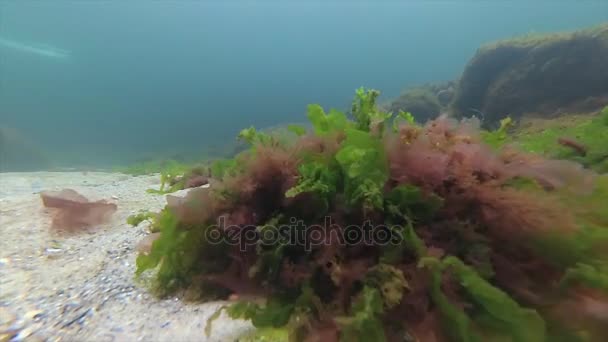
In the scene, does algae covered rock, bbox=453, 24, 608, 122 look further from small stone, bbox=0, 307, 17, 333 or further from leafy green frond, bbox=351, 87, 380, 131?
small stone, bbox=0, 307, 17, 333

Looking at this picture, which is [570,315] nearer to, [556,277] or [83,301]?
[556,277]

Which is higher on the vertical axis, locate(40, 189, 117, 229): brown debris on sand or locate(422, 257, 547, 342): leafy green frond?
locate(40, 189, 117, 229): brown debris on sand

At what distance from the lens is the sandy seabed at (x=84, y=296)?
1705 mm

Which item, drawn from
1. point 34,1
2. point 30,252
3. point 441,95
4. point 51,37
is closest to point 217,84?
point 51,37

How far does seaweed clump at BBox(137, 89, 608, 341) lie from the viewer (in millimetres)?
1425

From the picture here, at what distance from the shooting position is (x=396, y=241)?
1.65 meters

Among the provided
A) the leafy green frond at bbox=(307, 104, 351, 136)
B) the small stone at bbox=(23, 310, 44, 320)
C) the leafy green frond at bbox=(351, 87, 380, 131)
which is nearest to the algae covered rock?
the leafy green frond at bbox=(351, 87, 380, 131)

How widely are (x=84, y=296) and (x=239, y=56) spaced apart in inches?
5040

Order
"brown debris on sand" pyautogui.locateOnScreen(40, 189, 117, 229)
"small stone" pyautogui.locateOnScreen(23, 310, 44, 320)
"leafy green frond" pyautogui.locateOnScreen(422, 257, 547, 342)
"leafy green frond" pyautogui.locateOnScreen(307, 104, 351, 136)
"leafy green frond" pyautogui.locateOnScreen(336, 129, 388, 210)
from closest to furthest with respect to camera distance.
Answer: "leafy green frond" pyautogui.locateOnScreen(422, 257, 547, 342) < "leafy green frond" pyautogui.locateOnScreen(336, 129, 388, 210) < "small stone" pyautogui.locateOnScreen(23, 310, 44, 320) < "leafy green frond" pyautogui.locateOnScreen(307, 104, 351, 136) < "brown debris on sand" pyautogui.locateOnScreen(40, 189, 117, 229)

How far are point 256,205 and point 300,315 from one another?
673 mm

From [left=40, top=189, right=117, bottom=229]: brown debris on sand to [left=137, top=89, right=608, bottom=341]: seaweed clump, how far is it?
205cm

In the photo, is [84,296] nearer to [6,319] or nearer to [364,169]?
[6,319]

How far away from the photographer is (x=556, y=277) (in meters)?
1.56

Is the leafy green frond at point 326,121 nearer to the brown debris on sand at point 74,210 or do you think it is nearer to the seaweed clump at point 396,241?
the seaweed clump at point 396,241
